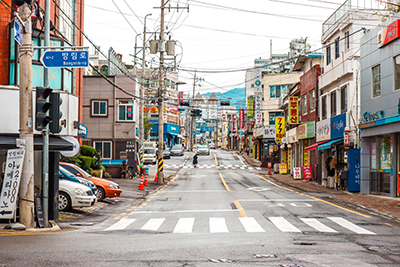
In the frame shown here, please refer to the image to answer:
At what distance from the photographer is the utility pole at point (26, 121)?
40.0 ft

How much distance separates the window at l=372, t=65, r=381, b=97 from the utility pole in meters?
17.0

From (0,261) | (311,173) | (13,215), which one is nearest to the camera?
(0,261)

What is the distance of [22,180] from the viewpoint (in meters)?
12.2

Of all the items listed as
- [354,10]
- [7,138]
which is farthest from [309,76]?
[7,138]

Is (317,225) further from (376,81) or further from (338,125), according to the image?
(338,125)

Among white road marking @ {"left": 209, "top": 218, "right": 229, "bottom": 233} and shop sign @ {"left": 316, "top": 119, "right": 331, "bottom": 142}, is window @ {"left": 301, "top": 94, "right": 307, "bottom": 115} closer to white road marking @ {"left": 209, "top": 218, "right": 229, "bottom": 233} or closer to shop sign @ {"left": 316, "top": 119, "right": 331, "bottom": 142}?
shop sign @ {"left": 316, "top": 119, "right": 331, "bottom": 142}

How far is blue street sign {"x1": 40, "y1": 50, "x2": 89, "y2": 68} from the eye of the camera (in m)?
12.6

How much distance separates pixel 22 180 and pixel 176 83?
99399 millimetres

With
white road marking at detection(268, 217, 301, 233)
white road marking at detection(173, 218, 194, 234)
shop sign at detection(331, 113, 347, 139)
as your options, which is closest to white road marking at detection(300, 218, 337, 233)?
white road marking at detection(268, 217, 301, 233)

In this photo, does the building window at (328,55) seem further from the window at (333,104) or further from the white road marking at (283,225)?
the white road marking at (283,225)

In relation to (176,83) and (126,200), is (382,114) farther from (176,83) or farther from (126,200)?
(176,83)

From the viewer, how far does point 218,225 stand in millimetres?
13047

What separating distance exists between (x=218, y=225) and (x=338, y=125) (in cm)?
1819

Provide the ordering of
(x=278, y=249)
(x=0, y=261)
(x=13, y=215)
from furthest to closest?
(x=13, y=215) < (x=278, y=249) < (x=0, y=261)
